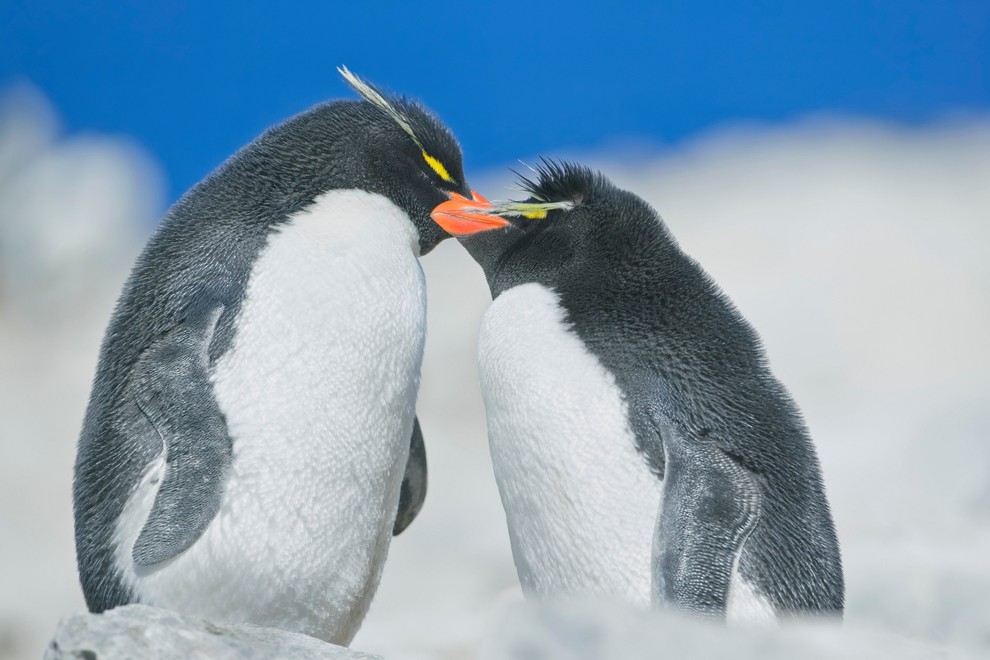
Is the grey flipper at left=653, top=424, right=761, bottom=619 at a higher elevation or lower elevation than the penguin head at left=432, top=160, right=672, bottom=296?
lower

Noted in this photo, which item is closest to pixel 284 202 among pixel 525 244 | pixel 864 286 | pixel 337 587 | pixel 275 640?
pixel 525 244

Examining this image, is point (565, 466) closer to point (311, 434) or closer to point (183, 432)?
point (311, 434)

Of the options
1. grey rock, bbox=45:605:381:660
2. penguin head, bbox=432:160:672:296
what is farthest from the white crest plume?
grey rock, bbox=45:605:381:660

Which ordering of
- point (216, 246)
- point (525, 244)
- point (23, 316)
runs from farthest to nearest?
point (23, 316)
point (525, 244)
point (216, 246)

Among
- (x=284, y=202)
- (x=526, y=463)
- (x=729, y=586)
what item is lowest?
(x=729, y=586)

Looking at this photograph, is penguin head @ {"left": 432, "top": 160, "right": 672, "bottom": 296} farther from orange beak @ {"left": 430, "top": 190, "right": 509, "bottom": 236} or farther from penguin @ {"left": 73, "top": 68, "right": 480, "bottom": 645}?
penguin @ {"left": 73, "top": 68, "right": 480, "bottom": 645}

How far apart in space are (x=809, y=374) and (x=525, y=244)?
5.16 meters

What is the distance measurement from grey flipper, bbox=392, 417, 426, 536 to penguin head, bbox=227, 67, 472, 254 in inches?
22.0

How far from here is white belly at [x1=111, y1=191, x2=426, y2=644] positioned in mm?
2307

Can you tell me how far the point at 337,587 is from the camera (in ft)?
8.03

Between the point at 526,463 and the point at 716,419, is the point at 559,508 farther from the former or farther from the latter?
the point at 716,419

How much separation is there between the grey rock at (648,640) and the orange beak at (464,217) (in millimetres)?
1342

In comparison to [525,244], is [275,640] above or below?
below

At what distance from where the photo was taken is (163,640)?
183cm
